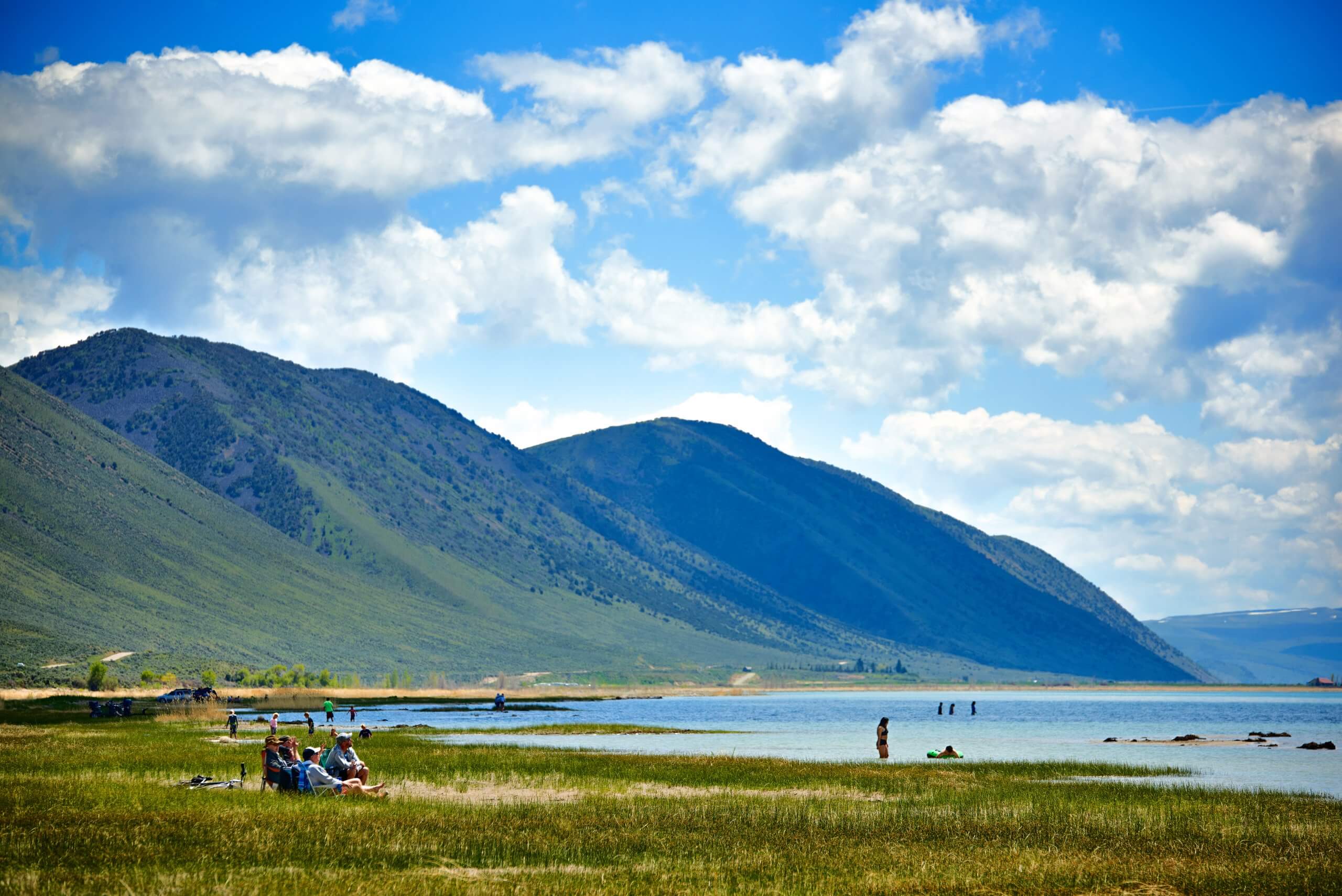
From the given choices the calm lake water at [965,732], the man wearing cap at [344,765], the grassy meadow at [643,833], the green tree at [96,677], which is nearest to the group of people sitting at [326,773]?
the man wearing cap at [344,765]

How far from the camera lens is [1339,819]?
4041 centimetres

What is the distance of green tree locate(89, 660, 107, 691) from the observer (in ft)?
469

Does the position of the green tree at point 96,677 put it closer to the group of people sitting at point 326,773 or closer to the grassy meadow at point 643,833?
the grassy meadow at point 643,833

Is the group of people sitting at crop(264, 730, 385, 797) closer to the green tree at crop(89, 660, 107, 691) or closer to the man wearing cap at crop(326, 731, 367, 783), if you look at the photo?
the man wearing cap at crop(326, 731, 367, 783)

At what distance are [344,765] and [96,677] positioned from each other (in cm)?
11543

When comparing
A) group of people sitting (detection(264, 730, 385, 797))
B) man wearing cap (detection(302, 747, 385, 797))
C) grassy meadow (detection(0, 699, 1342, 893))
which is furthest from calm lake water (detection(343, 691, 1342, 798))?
man wearing cap (detection(302, 747, 385, 797))

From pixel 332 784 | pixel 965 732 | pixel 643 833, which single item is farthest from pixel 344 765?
pixel 965 732

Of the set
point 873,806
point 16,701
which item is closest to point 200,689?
point 16,701

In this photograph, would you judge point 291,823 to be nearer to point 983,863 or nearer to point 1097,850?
point 983,863

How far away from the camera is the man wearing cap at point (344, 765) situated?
41.2 m

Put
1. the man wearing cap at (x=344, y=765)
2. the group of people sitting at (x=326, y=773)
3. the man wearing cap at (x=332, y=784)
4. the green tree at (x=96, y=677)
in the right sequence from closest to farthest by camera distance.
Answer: the man wearing cap at (x=332, y=784)
the group of people sitting at (x=326, y=773)
the man wearing cap at (x=344, y=765)
the green tree at (x=96, y=677)

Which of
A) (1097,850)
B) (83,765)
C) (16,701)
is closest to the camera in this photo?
(1097,850)

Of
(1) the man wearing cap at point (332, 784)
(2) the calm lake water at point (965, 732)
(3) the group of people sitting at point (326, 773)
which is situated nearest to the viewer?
(1) the man wearing cap at point (332, 784)

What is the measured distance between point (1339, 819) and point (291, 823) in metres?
30.0
